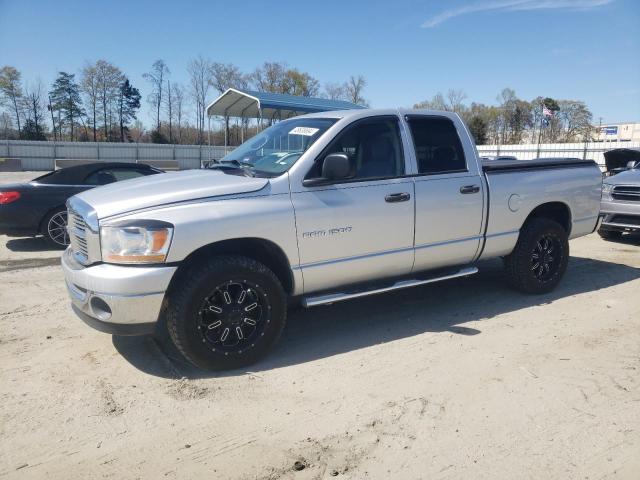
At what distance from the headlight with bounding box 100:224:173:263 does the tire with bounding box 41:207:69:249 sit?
5.55 m

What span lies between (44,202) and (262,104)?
531 inches

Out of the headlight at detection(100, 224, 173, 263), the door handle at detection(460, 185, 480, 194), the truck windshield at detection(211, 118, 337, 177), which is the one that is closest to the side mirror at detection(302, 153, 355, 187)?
the truck windshield at detection(211, 118, 337, 177)

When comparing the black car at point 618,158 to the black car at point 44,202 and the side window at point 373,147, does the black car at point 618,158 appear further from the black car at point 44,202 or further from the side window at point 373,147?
the black car at point 44,202

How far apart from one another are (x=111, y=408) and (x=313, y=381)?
1383 millimetres

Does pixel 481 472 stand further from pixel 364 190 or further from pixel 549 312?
pixel 549 312

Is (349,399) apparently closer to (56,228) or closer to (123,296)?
(123,296)

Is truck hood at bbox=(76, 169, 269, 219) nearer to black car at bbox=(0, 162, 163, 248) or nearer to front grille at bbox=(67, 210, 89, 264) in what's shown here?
front grille at bbox=(67, 210, 89, 264)

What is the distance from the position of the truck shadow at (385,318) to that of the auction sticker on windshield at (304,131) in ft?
5.98

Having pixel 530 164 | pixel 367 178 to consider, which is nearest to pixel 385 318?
pixel 367 178

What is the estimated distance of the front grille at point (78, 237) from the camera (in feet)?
12.1

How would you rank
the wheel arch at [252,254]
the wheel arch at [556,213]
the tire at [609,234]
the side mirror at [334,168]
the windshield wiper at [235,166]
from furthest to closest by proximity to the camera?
the tire at [609,234] < the wheel arch at [556,213] < the windshield wiper at [235,166] < the side mirror at [334,168] < the wheel arch at [252,254]

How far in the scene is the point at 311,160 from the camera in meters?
4.10

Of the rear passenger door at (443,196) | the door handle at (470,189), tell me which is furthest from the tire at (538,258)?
the door handle at (470,189)

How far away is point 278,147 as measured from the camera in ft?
15.0
